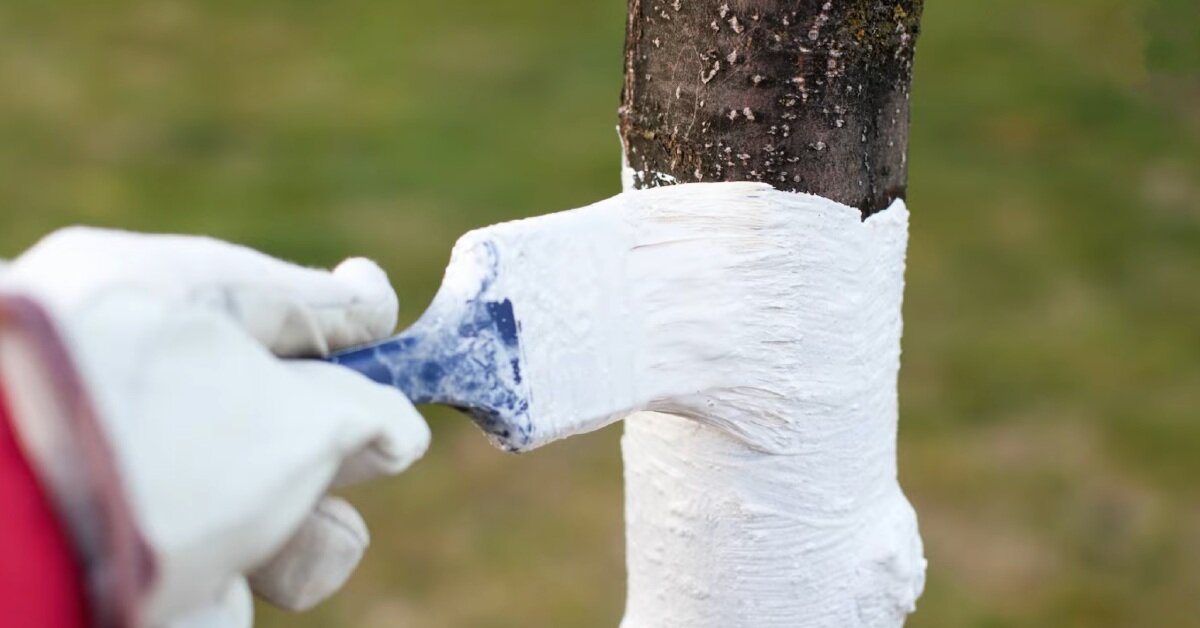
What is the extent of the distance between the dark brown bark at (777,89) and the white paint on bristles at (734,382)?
0.06 ft

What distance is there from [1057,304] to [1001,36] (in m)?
1.23

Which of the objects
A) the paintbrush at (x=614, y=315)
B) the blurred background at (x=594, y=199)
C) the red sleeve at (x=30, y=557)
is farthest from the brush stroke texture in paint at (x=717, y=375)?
the blurred background at (x=594, y=199)

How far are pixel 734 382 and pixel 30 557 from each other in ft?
1.26

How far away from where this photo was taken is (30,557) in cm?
44

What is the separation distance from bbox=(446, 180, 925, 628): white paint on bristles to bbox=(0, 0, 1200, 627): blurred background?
0.71m

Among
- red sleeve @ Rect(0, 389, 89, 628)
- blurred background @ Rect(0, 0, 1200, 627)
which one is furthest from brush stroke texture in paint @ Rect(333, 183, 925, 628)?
blurred background @ Rect(0, 0, 1200, 627)

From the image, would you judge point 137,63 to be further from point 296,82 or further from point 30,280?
point 30,280

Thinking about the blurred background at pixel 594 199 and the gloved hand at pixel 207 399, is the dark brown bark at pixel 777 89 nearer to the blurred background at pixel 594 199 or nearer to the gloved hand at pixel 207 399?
the gloved hand at pixel 207 399

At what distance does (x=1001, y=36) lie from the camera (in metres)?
3.53

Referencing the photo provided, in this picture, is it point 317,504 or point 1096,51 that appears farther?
point 1096,51

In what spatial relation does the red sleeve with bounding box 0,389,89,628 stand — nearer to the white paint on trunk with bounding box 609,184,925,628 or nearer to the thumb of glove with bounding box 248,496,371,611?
the thumb of glove with bounding box 248,496,371,611

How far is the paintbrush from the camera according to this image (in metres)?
0.61

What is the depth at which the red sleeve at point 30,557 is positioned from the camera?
44cm

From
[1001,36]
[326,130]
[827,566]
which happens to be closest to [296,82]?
[326,130]
